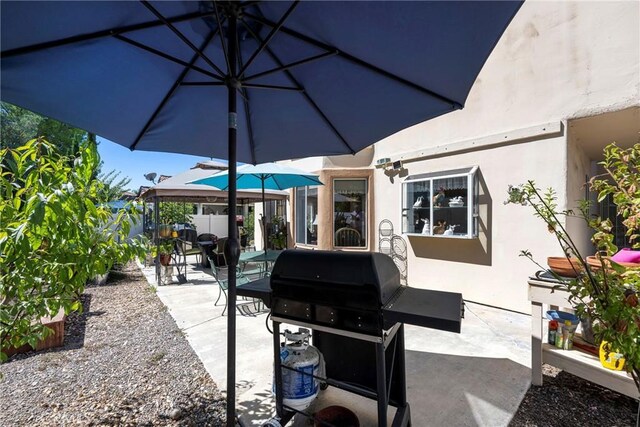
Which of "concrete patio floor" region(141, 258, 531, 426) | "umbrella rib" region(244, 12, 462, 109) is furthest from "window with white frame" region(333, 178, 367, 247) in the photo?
"umbrella rib" region(244, 12, 462, 109)

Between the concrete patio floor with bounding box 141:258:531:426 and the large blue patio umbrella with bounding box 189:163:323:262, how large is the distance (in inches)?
77.8

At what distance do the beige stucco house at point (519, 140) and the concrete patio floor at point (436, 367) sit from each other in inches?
37.4

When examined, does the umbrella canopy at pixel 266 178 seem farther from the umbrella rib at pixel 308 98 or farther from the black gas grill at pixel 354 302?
the black gas grill at pixel 354 302

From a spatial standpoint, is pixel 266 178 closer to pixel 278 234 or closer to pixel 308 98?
pixel 308 98

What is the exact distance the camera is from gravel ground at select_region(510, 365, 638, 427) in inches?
89.4

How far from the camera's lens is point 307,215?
8.55m

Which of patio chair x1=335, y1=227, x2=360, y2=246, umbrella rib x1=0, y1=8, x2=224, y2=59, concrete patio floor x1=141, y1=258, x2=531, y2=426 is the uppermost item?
umbrella rib x1=0, y1=8, x2=224, y2=59

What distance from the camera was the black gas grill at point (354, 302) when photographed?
155 centimetres

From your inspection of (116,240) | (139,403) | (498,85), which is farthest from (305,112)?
(498,85)

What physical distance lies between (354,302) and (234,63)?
1.48m

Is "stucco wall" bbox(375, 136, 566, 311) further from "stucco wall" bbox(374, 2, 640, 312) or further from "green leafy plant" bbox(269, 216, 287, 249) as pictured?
"green leafy plant" bbox(269, 216, 287, 249)

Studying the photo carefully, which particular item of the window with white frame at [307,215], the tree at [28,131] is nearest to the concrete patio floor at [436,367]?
the window with white frame at [307,215]

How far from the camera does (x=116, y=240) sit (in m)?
1.92

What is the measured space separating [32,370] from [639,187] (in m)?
5.17
